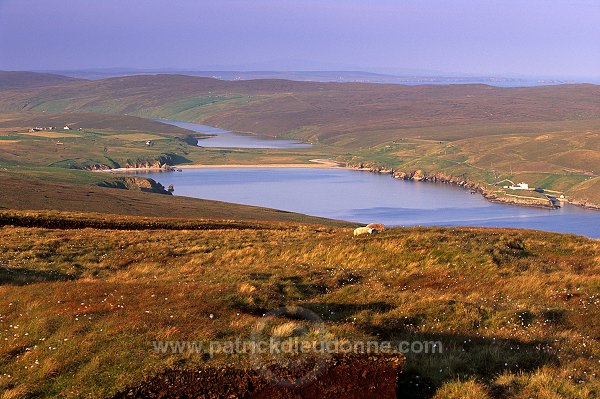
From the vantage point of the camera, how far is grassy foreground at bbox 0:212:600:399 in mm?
12578

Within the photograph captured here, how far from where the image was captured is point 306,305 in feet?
56.9

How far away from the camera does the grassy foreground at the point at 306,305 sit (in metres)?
12.6

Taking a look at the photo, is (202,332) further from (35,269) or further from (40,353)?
(35,269)

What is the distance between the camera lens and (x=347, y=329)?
14.2 metres

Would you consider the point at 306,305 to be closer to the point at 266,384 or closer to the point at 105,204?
the point at 266,384

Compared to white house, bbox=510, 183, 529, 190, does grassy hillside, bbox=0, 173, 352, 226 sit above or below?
above

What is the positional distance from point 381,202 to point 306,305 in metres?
142

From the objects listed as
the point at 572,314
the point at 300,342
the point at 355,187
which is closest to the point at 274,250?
the point at 572,314

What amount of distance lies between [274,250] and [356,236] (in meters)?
5.39

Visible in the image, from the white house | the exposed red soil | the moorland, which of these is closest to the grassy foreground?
the moorland

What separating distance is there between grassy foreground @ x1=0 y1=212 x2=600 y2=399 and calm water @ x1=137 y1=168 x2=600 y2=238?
9666cm

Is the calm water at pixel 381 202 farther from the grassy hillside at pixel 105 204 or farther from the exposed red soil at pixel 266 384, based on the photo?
the exposed red soil at pixel 266 384

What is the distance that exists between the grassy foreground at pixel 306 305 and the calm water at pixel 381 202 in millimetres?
96656

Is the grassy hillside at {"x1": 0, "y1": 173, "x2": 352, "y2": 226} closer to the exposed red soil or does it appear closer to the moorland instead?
the moorland
